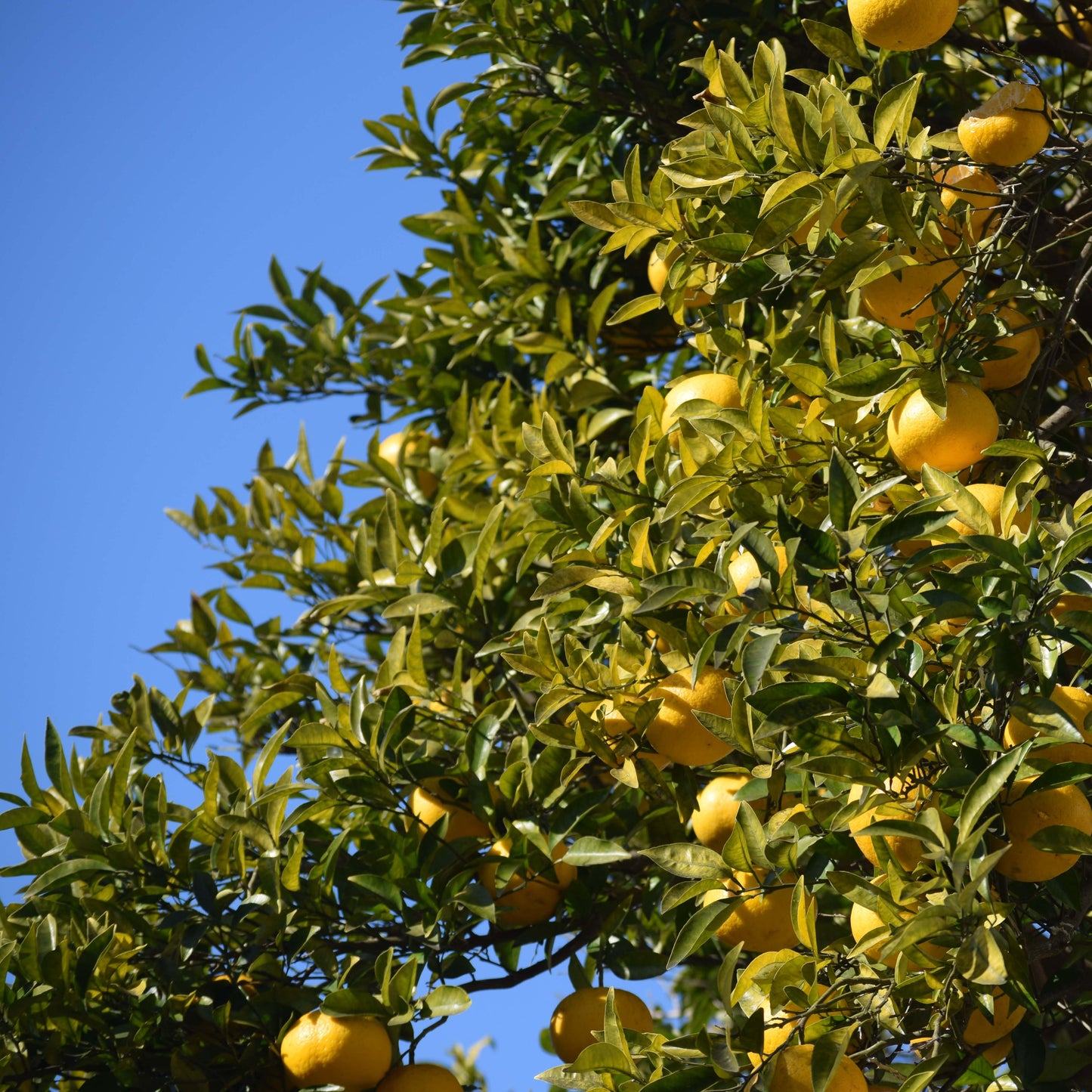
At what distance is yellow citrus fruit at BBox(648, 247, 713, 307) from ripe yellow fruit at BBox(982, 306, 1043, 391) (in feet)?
1.56

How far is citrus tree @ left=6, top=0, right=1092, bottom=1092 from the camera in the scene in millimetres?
1365

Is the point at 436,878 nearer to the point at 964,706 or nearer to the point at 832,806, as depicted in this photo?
the point at 832,806

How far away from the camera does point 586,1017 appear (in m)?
1.88

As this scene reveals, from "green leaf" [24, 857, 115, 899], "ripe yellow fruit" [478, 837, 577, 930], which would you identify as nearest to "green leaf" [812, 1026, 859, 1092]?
"ripe yellow fruit" [478, 837, 577, 930]

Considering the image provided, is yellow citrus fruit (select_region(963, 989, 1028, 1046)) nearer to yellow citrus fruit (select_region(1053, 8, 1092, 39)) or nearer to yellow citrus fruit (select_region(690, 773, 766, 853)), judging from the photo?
yellow citrus fruit (select_region(690, 773, 766, 853))

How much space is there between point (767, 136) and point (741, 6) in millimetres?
1002

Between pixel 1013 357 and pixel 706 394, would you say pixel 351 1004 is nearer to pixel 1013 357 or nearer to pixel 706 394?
pixel 706 394

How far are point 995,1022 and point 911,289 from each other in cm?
104

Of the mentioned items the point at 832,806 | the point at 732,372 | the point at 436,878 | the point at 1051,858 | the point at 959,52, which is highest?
the point at 959,52

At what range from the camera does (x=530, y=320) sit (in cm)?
293

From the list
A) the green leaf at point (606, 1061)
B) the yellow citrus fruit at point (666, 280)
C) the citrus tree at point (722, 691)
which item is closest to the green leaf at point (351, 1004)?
the citrus tree at point (722, 691)

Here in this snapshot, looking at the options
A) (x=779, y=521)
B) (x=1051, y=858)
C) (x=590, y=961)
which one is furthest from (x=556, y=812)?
(x=1051, y=858)

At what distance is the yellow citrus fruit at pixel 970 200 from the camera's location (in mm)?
1724

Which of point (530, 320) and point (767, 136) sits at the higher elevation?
point (530, 320)
